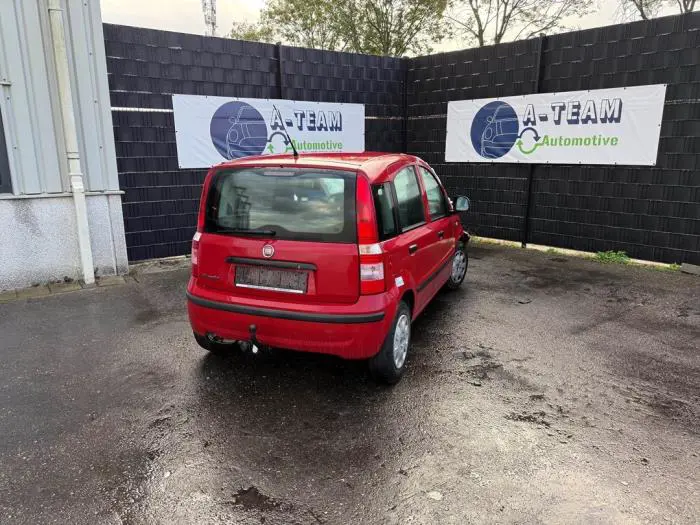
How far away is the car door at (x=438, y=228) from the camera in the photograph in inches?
176

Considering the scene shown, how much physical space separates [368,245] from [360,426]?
1.15 meters

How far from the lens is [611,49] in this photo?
282 inches

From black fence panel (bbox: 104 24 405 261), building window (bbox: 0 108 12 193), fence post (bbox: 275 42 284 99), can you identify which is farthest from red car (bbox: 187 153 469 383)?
fence post (bbox: 275 42 284 99)

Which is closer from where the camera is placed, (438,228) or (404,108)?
(438,228)

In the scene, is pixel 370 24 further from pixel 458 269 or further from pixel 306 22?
pixel 458 269

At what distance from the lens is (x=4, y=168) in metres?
5.86

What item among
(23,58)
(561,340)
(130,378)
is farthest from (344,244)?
(23,58)

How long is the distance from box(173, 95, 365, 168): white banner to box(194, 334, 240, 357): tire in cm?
407

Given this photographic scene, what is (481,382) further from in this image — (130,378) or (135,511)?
(130,378)

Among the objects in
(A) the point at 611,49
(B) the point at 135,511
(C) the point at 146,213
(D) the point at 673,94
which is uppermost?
(A) the point at 611,49

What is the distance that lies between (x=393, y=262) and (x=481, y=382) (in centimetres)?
118

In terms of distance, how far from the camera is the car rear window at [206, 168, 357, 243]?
10.6 feet

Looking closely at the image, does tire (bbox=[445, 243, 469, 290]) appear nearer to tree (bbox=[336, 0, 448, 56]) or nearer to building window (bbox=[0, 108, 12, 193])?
building window (bbox=[0, 108, 12, 193])

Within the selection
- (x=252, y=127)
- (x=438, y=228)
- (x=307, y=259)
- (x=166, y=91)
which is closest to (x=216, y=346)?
(x=307, y=259)
